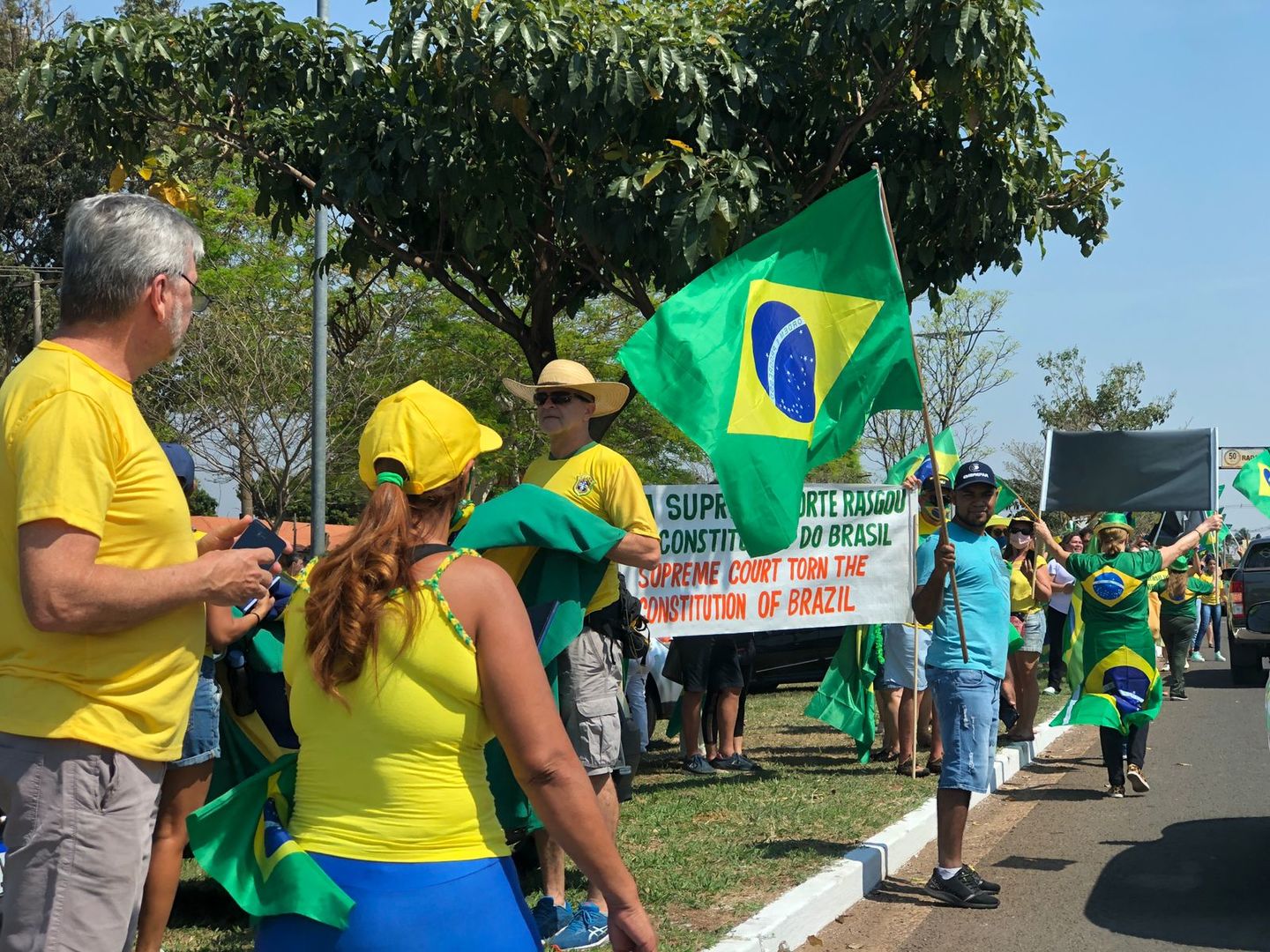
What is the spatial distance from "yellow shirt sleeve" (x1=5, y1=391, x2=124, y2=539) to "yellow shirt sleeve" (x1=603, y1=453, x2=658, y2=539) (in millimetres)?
2939

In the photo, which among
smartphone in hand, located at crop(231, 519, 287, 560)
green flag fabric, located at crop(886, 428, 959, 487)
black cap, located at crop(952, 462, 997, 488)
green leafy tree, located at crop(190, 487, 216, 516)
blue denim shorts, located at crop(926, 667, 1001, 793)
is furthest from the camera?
green leafy tree, located at crop(190, 487, 216, 516)

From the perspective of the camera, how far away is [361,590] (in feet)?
8.29

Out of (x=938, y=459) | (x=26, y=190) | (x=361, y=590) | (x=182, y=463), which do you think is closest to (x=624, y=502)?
(x=182, y=463)

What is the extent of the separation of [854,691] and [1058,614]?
7460 mm

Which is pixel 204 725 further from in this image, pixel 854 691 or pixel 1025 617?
pixel 1025 617

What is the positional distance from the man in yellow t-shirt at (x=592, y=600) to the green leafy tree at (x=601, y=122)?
210 cm

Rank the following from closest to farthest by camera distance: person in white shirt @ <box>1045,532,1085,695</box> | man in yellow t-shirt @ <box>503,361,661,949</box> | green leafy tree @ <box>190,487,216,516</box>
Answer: man in yellow t-shirt @ <box>503,361,661,949</box>
person in white shirt @ <box>1045,532,1085,695</box>
green leafy tree @ <box>190,487,216,516</box>

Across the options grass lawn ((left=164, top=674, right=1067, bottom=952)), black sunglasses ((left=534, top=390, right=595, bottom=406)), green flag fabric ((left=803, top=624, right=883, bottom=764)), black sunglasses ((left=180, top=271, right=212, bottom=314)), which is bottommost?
grass lawn ((left=164, top=674, right=1067, bottom=952))

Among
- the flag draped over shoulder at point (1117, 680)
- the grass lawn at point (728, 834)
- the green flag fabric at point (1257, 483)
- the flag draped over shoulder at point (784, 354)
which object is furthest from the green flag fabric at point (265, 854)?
the green flag fabric at point (1257, 483)

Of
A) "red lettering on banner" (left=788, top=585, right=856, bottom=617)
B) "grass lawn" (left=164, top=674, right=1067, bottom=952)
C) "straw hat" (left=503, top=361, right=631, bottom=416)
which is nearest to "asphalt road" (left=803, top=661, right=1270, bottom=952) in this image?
"grass lawn" (left=164, top=674, right=1067, bottom=952)

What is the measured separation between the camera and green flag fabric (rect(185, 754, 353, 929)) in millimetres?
2400

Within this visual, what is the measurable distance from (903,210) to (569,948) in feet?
18.7

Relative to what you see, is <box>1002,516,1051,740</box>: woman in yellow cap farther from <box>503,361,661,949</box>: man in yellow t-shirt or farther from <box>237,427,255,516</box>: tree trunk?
<box>237,427,255,516</box>: tree trunk

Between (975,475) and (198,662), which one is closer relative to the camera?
(198,662)
